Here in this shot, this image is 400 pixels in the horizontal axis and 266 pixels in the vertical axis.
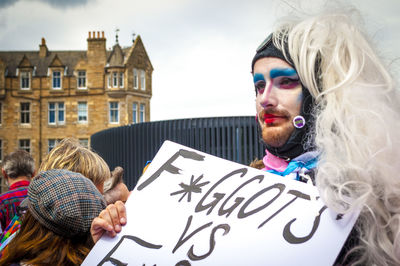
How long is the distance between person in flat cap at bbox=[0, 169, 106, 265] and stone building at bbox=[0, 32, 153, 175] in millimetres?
31595

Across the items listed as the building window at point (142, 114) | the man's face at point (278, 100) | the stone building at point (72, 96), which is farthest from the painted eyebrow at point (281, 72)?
the building window at point (142, 114)

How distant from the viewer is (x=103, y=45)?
34.3 metres

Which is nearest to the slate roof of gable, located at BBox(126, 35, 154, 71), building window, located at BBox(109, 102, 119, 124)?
gable, located at BBox(126, 35, 154, 71)

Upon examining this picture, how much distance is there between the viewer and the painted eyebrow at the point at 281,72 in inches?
64.7

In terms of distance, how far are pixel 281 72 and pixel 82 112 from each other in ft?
110

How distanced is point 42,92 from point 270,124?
35.5 metres

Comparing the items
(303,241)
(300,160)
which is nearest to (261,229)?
(303,241)

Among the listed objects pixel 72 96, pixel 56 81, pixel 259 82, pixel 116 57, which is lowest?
pixel 259 82

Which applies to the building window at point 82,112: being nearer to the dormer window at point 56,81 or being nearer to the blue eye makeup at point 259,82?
the dormer window at point 56,81

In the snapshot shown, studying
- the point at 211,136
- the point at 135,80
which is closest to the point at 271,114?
the point at 211,136

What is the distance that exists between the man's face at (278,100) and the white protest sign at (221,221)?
0.25 metres

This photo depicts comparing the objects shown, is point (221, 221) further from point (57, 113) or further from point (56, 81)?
point (56, 81)

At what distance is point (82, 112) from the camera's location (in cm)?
3362

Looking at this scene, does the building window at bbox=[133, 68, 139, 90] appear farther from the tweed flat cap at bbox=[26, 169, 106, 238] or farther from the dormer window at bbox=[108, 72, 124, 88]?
the tweed flat cap at bbox=[26, 169, 106, 238]
